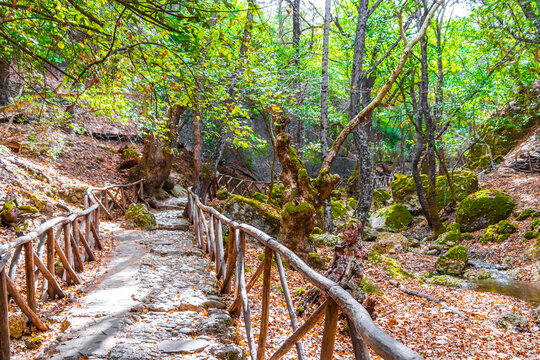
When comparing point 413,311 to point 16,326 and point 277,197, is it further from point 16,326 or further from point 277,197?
point 277,197

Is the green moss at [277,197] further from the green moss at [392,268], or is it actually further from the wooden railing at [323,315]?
the wooden railing at [323,315]

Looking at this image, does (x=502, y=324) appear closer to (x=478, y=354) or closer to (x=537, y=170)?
(x=478, y=354)

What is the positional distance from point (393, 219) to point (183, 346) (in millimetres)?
12072

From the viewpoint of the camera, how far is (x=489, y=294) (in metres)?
6.73

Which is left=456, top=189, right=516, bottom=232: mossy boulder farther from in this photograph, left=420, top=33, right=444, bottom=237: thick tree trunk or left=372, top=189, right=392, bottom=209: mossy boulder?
left=372, top=189, right=392, bottom=209: mossy boulder

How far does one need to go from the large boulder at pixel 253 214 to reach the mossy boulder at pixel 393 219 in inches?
248

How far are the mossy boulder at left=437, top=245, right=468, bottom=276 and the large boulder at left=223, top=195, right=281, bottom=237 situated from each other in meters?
4.53

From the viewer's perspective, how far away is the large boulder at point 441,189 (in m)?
13.9

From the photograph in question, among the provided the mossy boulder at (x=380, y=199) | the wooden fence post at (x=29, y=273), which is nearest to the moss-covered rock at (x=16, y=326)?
the wooden fence post at (x=29, y=273)

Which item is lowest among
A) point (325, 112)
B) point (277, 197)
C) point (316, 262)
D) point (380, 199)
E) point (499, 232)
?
point (499, 232)

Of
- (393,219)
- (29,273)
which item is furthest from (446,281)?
(29,273)

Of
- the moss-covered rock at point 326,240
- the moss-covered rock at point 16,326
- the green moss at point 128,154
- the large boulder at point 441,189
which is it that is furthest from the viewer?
the green moss at point 128,154

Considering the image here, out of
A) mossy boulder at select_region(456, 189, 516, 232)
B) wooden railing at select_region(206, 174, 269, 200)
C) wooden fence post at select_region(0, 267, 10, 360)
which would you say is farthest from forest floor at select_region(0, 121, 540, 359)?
wooden railing at select_region(206, 174, 269, 200)

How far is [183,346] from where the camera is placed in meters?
3.07
